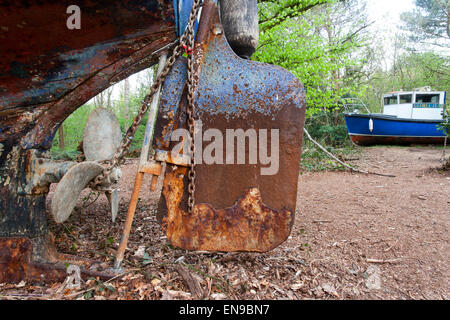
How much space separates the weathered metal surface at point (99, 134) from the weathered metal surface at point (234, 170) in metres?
1.53

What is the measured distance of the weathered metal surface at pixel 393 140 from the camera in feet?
40.2

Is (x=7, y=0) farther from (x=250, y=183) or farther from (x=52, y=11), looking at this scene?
(x=250, y=183)

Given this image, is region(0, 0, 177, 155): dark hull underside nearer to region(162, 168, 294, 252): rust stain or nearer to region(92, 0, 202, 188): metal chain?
region(92, 0, 202, 188): metal chain

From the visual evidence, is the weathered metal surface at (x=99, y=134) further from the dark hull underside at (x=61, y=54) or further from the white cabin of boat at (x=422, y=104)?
the white cabin of boat at (x=422, y=104)

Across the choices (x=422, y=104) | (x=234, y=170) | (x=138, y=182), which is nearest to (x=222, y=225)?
(x=234, y=170)

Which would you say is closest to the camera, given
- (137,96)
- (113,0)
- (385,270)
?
(113,0)

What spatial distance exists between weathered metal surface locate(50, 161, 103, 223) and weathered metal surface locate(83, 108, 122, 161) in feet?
3.95

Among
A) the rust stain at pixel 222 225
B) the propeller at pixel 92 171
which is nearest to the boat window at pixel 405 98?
the propeller at pixel 92 171

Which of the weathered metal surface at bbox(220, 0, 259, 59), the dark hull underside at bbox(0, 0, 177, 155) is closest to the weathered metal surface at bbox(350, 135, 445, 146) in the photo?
the weathered metal surface at bbox(220, 0, 259, 59)

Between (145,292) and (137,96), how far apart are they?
12962 millimetres

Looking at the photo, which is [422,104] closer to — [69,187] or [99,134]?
[99,134]

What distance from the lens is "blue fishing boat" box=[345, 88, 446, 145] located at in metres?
11.9

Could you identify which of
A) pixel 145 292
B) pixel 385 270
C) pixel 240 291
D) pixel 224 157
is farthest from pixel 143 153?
pixel 385 270

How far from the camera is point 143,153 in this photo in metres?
Answer: 1.69
